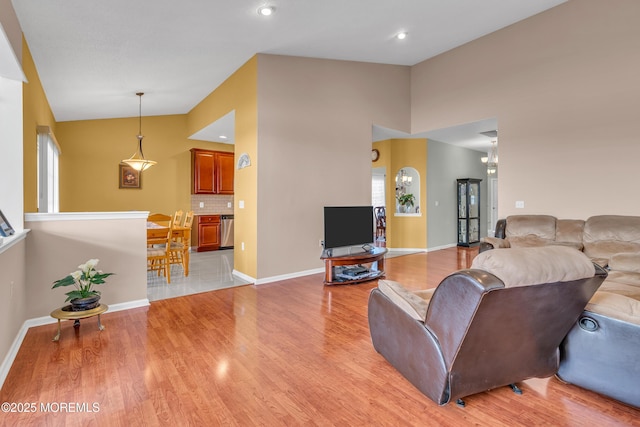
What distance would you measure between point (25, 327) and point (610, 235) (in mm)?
6390

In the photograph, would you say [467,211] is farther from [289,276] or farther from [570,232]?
[289,276]

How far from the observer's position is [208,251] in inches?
310

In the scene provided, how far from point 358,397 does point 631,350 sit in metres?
1.48

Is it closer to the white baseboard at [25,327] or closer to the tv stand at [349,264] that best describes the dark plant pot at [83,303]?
the white baseboard at [25,327]

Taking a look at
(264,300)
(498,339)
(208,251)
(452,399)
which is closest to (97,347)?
(264,300)

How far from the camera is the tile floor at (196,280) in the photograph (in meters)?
4.39

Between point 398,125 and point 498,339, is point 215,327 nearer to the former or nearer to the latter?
point 498,339

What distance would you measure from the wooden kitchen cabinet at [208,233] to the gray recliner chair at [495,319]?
6616 mm

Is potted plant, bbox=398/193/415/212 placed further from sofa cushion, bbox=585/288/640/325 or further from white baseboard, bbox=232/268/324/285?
sofa cushion, bbox=585/288/640/325

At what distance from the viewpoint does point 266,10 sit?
3639 millimetres

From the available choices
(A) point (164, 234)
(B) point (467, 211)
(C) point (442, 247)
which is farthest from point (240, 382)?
(B) point (467, 211)

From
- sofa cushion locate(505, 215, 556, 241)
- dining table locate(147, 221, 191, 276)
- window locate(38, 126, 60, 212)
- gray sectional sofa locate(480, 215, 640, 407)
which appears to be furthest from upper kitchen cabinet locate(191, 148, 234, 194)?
gray sectional sofa locate(480, 215, 640, 407)

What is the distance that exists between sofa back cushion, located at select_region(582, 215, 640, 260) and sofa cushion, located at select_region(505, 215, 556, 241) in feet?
1.36

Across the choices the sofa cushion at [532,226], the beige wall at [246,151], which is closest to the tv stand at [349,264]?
the beige wall at [246,151]
